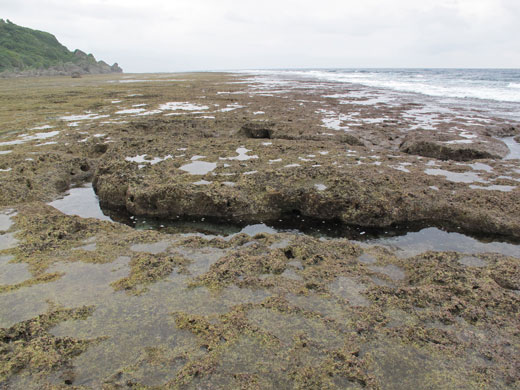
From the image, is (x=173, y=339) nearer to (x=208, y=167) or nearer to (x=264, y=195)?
(x=264, y=195)

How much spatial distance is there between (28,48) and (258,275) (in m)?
117

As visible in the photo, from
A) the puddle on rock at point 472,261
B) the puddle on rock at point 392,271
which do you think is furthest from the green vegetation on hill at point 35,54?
the puddle on rock at point 472,261

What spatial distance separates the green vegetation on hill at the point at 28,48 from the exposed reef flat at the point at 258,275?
283 feet

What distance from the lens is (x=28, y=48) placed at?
8812 centimetres

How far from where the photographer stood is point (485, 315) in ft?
9.49

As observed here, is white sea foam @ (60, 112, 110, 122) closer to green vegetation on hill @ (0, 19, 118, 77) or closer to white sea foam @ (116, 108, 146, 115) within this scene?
white sea foam @ (116, 108, 146, 115)

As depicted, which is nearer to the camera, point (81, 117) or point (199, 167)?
point (199, 167)

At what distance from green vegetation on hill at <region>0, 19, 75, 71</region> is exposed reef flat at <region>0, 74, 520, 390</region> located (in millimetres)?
86234

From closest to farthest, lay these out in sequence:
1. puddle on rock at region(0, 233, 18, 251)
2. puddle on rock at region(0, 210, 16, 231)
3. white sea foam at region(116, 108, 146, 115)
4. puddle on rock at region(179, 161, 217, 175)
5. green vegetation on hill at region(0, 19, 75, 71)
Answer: puddle on rock at region(0, 233, 18, 251), puddle on rock at region(0, 210, 16, 231), puddle on rock at region(179, 161, 217, 175), white sea foam at region(116, 108, 146, 115), green vegetation on hill at region(0, 19, 75, 71)

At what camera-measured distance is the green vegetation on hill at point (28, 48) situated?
241 ft

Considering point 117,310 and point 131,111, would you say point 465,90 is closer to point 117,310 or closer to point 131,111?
point 131,111

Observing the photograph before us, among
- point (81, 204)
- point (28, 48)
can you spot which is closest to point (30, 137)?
point (81, 204)

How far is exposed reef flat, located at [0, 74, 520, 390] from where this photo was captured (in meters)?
2.40

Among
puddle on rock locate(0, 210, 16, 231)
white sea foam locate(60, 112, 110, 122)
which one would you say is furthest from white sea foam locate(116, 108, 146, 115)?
puddle on rock locate(0, 210, 16, 231)
